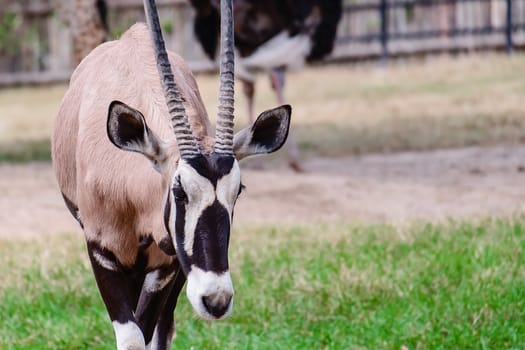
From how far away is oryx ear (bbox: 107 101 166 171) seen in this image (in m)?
4.20

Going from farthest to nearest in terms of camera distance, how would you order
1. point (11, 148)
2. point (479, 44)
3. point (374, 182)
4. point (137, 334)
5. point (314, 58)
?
1. point (479, 44)
2. point (11, 148)
3. point (314, 58)
4. point (374, 182)
5. point (137, 334)

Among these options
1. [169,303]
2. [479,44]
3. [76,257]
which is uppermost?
[169,303]

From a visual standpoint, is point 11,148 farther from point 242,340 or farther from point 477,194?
point 242,340

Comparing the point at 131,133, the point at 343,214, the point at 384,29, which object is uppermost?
the point at 131,133

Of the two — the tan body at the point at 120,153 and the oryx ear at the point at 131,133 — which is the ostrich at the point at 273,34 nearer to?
the tan body at the point at 120,153

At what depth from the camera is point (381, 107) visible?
16344 millimetres

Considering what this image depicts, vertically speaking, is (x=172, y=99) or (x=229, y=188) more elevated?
(x=172, y=99)

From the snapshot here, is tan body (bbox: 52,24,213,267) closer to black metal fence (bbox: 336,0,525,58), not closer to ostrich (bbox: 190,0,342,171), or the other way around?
ostrich (bbox: 190,0,342,171)

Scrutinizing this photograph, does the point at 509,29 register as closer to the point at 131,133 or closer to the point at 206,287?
the point at 131,133

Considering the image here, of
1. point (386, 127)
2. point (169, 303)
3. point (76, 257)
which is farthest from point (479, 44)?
point (169, 303)

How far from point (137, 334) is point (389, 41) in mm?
17712

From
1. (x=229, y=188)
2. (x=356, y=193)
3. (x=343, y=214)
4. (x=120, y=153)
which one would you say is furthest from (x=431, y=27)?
(x=229, y=188)

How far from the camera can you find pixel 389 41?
21891 millimetres

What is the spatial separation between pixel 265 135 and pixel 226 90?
0.23 m
